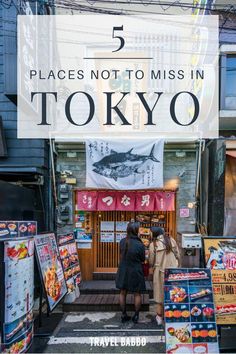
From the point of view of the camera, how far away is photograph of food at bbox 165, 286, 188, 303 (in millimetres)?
4531

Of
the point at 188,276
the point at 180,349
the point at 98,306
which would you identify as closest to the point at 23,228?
the point at 98,306

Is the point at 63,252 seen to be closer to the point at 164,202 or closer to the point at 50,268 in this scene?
the point at 50,268

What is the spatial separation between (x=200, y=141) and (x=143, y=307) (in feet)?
14.5

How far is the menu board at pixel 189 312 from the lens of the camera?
4.38 metres

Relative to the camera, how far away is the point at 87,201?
8.47m

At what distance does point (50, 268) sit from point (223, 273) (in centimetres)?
312

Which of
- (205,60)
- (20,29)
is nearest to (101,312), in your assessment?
(20,29)

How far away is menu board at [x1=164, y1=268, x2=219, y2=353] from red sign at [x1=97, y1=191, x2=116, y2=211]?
155 inches

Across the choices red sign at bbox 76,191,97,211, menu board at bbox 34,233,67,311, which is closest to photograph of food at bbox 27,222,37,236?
menu board at bbox 34,233,67,311

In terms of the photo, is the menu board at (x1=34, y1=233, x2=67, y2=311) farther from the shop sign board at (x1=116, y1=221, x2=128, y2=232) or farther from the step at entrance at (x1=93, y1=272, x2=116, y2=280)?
the shop sign board at (x1=116, y1=221, x2=128, y2=232)

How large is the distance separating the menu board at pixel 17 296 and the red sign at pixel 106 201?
3.80m

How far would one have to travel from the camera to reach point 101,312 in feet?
22.3

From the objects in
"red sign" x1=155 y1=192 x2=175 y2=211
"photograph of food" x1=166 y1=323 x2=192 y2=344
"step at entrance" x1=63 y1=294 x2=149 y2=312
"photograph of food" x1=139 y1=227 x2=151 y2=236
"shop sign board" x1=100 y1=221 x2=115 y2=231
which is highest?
"red sign" x1=155 y1=192 x2=175 y2=211
